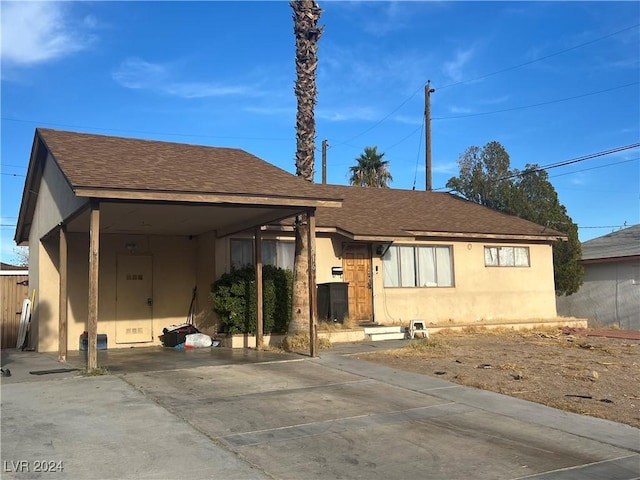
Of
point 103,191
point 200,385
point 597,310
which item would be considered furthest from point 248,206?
point 597,310

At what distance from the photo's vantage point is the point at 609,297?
24.8m

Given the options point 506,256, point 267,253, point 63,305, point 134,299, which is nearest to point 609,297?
point 506,256

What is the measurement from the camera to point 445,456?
5727 millimetres

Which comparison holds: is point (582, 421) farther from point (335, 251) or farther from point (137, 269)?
point (137, 269)

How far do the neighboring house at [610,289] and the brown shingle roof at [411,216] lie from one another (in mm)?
5884

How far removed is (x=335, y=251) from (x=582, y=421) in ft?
31.9

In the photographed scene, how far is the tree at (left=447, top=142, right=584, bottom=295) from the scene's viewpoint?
2336 centimetres

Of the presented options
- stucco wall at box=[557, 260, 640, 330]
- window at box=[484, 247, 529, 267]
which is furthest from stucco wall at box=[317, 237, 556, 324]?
stucco wall at box=[557, 260, 640, 330]

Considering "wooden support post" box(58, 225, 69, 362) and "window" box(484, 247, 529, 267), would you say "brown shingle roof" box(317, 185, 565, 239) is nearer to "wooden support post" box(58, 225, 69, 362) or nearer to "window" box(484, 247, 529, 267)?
"window" box(484, 247, 529, 267)

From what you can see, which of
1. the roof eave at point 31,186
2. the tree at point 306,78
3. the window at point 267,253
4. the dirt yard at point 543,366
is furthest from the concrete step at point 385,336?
the roof eave at point 31,186

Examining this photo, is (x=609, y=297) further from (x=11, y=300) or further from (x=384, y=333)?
(x=11, y=300)

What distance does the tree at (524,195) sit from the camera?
2336 cm

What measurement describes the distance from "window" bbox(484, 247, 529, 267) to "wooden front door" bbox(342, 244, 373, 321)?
176 inches

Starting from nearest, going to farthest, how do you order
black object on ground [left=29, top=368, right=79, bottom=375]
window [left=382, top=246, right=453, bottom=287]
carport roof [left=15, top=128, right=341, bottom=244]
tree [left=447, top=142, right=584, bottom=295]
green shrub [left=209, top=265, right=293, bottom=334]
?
carport roof [left=15, top=128, right=341, bottom=244] < black object on ground [left=29, top=368, right=79, bottom=375] < green shrub [left=209, top=265, right=293, bottom=334] < window [left=382, top=246, right=453, bottom=287] < tree [left=447, top=142, right=584, bottom=295]
